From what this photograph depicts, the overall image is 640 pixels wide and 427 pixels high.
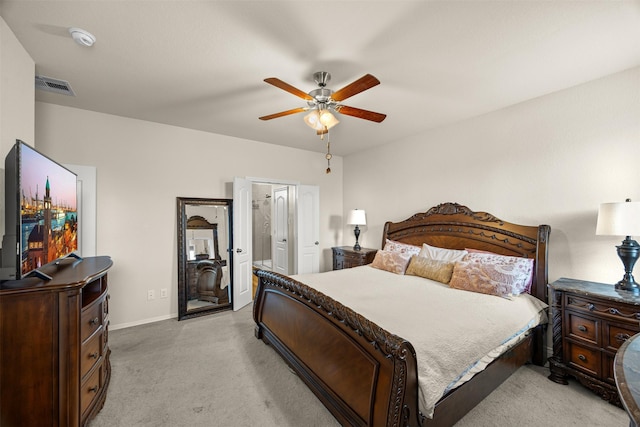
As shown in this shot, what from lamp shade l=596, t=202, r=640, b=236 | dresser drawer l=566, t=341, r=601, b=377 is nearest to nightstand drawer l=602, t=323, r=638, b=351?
dresser drawer l=566, t=341, r=601, b=377

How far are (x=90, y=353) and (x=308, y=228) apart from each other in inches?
134

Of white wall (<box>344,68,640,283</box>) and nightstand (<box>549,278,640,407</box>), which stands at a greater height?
white wall (<box>344,68,640,283</box>)

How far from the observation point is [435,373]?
141 cm

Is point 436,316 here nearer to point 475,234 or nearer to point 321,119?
point 475,234

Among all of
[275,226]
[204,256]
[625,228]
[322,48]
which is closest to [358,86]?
[322,48]

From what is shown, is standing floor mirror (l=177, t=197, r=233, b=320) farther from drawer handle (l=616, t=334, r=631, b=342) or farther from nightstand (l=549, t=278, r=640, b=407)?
drawer handle (l=616, t=334, r=631, b=342)

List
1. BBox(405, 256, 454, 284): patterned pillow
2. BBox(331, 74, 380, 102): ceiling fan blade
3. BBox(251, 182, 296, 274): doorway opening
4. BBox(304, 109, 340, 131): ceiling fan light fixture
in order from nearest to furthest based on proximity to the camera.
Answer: BBox(331, 74, 380, 102): ceiling fan blade < BBox(304, 109, 340, 131): ceiling fan light fixture < BBox(405, 256, 454, 284): patterned pillow < BBox(251, 182, 296, 274): doorway opening

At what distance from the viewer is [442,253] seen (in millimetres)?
3234

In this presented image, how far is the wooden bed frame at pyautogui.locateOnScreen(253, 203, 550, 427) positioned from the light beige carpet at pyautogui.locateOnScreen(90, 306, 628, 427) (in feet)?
0.42

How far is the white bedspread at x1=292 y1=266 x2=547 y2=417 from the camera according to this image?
1461 mm

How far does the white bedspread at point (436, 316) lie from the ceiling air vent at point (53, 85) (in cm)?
299

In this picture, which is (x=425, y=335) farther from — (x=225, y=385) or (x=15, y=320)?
(x=15, y=320)

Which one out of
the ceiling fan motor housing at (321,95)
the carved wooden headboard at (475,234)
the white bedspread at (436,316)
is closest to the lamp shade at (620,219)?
the carved wooden headboard at (475,234)

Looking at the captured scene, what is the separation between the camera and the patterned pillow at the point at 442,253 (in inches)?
121
